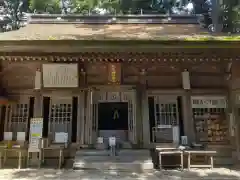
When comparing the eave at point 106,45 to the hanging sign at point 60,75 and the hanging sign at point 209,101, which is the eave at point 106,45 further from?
the hanging sign at point 209,101

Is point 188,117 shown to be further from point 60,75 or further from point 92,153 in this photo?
point 60,75

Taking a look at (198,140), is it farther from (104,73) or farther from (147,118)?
(104,73)

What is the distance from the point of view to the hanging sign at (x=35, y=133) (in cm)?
766

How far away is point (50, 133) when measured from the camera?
855 cm

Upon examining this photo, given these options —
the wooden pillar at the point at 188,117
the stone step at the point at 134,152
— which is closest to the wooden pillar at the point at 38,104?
the stone step at the point at 134,152

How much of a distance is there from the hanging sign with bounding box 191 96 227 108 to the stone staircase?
2.56 metres

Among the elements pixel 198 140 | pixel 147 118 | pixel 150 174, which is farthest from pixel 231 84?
pixel 150 174

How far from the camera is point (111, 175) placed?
21.0 ft

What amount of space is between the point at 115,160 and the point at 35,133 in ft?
8.91

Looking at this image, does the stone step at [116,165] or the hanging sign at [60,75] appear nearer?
the stone step at [116,165]

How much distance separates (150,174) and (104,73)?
3.78 metres

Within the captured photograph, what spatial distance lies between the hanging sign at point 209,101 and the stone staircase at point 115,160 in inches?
101

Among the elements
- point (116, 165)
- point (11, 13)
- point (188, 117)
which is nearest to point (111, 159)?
point (116, 165)

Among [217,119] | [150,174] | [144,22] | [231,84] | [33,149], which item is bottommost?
[150,174]
